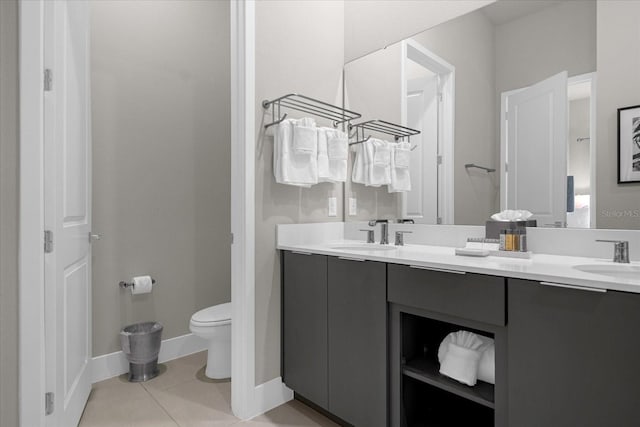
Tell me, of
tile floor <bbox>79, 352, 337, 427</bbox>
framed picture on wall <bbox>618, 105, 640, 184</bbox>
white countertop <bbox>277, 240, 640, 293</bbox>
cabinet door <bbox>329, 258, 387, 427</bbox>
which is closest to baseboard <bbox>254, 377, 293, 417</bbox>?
tile floor <bbox>79, 352, 337, 427</bbox>

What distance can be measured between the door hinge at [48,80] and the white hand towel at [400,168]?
66.5 inches

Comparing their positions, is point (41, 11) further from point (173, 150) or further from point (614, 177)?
point (614, 177)

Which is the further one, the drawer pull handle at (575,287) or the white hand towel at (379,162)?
the white hand towel at (379,162)

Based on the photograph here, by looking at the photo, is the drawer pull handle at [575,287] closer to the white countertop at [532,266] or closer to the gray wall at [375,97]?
the white countertop at [532,266]

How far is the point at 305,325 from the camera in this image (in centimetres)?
188

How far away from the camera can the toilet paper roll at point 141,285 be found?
240cm

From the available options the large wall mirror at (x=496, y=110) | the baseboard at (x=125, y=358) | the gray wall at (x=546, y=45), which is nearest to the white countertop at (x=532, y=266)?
the large wall mirror at (x=496, y=110)

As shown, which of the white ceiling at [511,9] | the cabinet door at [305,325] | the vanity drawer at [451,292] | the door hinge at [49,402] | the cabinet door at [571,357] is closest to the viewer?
the cabinet door at [571,357]

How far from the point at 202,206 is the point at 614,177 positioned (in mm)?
2502

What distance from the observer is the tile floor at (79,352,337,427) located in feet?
6.04

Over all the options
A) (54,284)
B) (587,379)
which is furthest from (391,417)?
(54,284)

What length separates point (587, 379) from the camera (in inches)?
40.0

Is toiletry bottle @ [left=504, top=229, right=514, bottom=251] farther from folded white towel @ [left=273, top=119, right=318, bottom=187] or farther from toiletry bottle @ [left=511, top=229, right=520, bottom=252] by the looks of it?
folded white towel @ [left=273, top=119, right=318, bottom=187]
